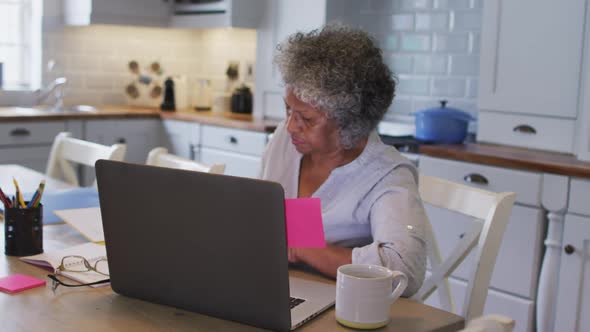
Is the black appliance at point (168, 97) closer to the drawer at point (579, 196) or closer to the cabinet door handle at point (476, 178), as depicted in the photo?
the cabinet door handle at point (476, 178)

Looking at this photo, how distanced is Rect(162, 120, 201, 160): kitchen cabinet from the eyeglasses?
2889 mm

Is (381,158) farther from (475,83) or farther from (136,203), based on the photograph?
(475,83)

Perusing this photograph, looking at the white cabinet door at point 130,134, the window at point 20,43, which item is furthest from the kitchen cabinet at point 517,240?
the window at point 20,43

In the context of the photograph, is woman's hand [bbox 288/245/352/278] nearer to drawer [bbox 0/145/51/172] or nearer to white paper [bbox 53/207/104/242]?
white paper [bbox 53/207/104/242]

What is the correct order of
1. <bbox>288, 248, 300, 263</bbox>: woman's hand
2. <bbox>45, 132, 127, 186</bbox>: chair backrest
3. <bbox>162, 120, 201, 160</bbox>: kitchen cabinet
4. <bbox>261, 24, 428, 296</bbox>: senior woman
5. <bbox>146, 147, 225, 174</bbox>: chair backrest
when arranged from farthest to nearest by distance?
<bbox>162, 120, 201, 160</bbox>: kitchen cabinet → <bbox>45, 132, 127, 186</bbox>: chair backrest → <bbox>146, 147, 225, 174</bbox>: chair backrest → <bbox>261, 24, 428, 296</bbox>: senior woman → <bbox>288, 248, 300, 263</bbox>: woman's hand

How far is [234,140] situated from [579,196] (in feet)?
6.62

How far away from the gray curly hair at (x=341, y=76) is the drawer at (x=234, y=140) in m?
2.19

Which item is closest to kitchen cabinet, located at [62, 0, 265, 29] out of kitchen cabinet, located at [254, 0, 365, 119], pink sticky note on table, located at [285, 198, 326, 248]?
kitchen cabinet, located at [254, 0, 365, 119]

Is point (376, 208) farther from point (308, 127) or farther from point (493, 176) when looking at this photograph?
point (493, 176)

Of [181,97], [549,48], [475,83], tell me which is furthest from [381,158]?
[181,97]

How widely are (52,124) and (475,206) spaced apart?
9.93 feet

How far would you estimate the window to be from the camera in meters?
4.77

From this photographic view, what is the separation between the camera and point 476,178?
297cm

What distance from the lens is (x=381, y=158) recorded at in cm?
172
